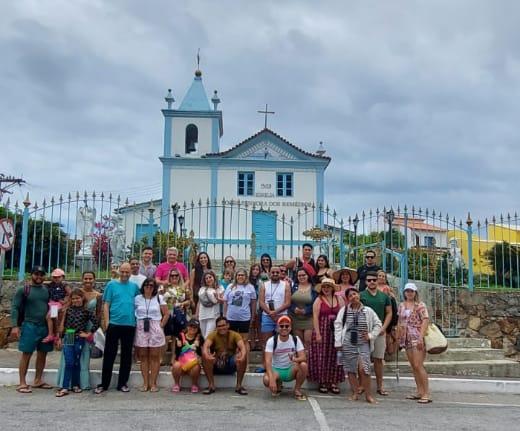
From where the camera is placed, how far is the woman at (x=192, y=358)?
267 inches

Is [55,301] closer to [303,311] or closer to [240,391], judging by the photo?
[240,391]

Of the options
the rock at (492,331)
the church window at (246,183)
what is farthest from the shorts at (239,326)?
the church window at (246,183)

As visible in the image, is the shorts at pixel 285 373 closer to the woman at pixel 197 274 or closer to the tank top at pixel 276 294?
the tank top at pixel 276 294

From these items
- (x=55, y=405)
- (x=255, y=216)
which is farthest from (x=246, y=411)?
(x=255, y=216)

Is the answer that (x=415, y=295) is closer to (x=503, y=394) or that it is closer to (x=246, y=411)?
(x=503, y=394)

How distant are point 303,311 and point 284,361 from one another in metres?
0.84

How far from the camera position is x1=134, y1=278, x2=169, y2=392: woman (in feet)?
22.5

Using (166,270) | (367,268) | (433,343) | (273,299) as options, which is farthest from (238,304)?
(433,343)

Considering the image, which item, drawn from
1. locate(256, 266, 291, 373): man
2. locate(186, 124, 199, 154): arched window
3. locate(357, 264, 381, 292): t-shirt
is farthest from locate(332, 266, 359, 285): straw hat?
locate(186, 124, 199, 154): arched window

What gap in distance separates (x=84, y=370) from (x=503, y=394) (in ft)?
17.4

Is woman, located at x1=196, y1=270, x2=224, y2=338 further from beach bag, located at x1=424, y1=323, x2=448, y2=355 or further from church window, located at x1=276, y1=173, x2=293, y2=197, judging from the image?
church window, located at x1=276, y1=173, x2=293, y2=197

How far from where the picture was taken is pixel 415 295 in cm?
693

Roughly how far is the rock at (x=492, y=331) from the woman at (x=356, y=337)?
15.5 ft

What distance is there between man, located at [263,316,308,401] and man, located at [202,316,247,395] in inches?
13.9
